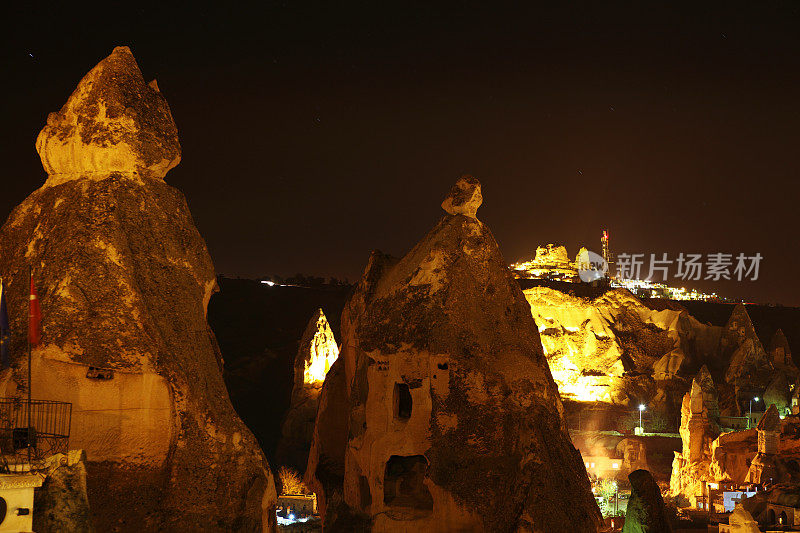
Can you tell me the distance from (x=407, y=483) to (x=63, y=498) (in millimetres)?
8581

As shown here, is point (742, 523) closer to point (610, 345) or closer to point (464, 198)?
point (464, 198)

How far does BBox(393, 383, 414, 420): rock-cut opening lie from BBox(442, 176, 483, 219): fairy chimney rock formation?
364 cm

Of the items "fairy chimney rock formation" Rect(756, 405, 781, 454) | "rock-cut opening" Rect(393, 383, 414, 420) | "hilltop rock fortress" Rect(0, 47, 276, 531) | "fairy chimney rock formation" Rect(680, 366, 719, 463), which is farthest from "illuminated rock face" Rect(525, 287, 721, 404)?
"hilltop rock fortress" Rect(0, 47, 276, 531)

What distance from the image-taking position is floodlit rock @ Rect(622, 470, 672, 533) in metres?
21.2

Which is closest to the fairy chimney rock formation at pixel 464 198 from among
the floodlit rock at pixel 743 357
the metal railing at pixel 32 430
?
the metal railing at pixel 32 430

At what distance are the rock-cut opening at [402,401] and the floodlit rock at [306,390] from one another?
23009 mm

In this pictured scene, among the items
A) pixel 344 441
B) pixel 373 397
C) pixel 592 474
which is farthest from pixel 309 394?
pixel 373 397

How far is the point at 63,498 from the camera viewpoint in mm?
12023

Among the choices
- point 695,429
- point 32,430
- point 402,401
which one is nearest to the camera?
point 32,430

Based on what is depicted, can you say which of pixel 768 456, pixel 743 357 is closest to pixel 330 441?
pixel 768 456

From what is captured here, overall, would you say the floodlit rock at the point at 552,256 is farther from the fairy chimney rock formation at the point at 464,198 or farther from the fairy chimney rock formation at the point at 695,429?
the fairy chimney rock formation at the point at 464,198

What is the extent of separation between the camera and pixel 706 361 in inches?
2564

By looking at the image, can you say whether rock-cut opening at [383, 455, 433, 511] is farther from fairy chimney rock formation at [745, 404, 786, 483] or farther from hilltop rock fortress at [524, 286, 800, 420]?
hilltop rock fortress at [524, 286, 800, 420]

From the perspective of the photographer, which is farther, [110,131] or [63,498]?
[110,131]
